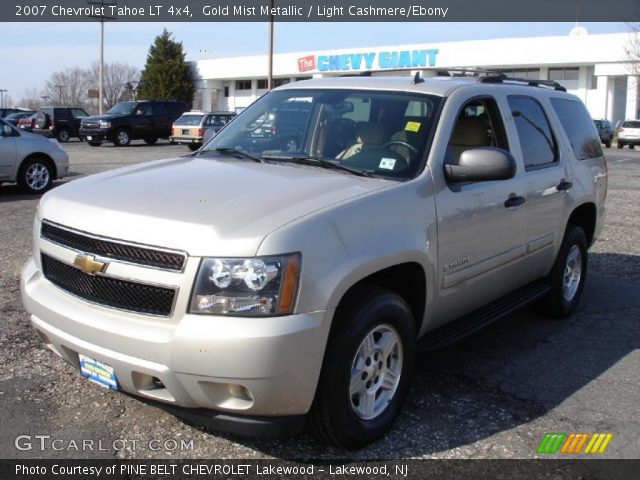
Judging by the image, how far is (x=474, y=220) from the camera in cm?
433

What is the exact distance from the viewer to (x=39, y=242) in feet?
12.5

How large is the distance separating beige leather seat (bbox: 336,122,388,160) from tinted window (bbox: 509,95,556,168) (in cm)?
131

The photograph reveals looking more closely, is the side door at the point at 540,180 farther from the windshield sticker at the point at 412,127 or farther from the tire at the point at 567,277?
the windshield sticker at the point at 412,127

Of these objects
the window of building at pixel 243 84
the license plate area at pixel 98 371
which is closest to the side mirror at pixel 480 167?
the license plate area at pixel 98 371

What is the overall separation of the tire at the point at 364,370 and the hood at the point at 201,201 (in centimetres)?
57

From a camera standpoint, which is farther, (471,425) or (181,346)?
(471,425)

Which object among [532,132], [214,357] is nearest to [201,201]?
[214,357]

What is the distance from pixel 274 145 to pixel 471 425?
2.11 metres

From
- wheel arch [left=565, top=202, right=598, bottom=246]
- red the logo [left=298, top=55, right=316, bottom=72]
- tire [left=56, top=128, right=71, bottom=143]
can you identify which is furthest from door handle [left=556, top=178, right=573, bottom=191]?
red the logo [left=298, top=55, right=316, bottom=72]

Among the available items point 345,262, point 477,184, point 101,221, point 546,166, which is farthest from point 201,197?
point 546,166

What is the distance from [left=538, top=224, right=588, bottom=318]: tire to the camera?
19.2ft

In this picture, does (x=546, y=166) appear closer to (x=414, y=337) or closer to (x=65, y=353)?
(x=414, y=337)

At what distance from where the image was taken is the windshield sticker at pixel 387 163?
13.5 feet

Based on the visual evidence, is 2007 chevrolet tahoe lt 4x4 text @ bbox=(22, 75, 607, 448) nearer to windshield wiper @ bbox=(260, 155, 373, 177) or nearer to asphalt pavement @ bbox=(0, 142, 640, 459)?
windshield wiper @ bbox=(260, 155, 373, 177)
